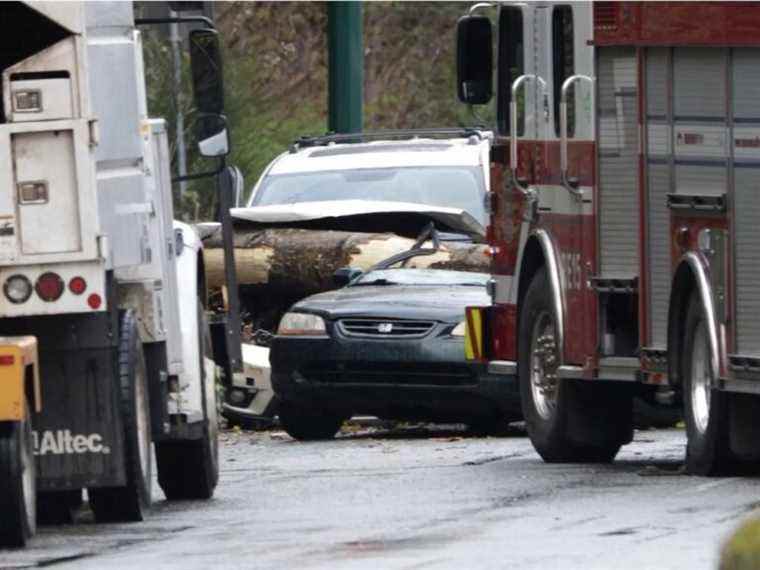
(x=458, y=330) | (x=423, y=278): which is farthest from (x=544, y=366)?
(x=423, y=278)

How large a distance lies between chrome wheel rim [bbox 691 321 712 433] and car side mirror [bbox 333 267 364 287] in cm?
620

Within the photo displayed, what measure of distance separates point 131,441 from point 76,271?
0.90 m

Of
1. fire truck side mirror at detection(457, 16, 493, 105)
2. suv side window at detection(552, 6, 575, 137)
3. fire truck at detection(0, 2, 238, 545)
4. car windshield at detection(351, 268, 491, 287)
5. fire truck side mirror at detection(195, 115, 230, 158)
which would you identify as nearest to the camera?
fire truck at detection(0, 2, 238, 545)

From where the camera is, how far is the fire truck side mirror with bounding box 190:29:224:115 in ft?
45.5

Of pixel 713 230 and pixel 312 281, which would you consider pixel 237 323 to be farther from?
pixel 713 230

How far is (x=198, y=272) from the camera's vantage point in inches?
580

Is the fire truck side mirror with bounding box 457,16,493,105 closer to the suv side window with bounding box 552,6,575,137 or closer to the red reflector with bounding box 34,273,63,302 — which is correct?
the suv side window with bounding box 552,6,575,137

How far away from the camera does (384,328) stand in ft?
61.4

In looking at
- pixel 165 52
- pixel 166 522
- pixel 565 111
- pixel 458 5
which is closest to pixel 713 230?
pixel 565 111

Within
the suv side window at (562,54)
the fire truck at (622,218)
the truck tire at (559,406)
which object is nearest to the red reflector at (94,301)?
the fire truck at (622,218)

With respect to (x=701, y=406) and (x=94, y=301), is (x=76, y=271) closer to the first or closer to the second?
(x=94, y=301)

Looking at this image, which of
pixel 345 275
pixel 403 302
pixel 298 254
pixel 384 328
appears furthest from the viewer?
pixel 298 254

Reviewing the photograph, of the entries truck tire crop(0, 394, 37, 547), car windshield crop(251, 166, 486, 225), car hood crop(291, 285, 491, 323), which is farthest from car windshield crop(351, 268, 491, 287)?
truck tire crop(0, 394, 37, 547)

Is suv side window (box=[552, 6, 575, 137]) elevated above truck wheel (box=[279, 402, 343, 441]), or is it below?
above
